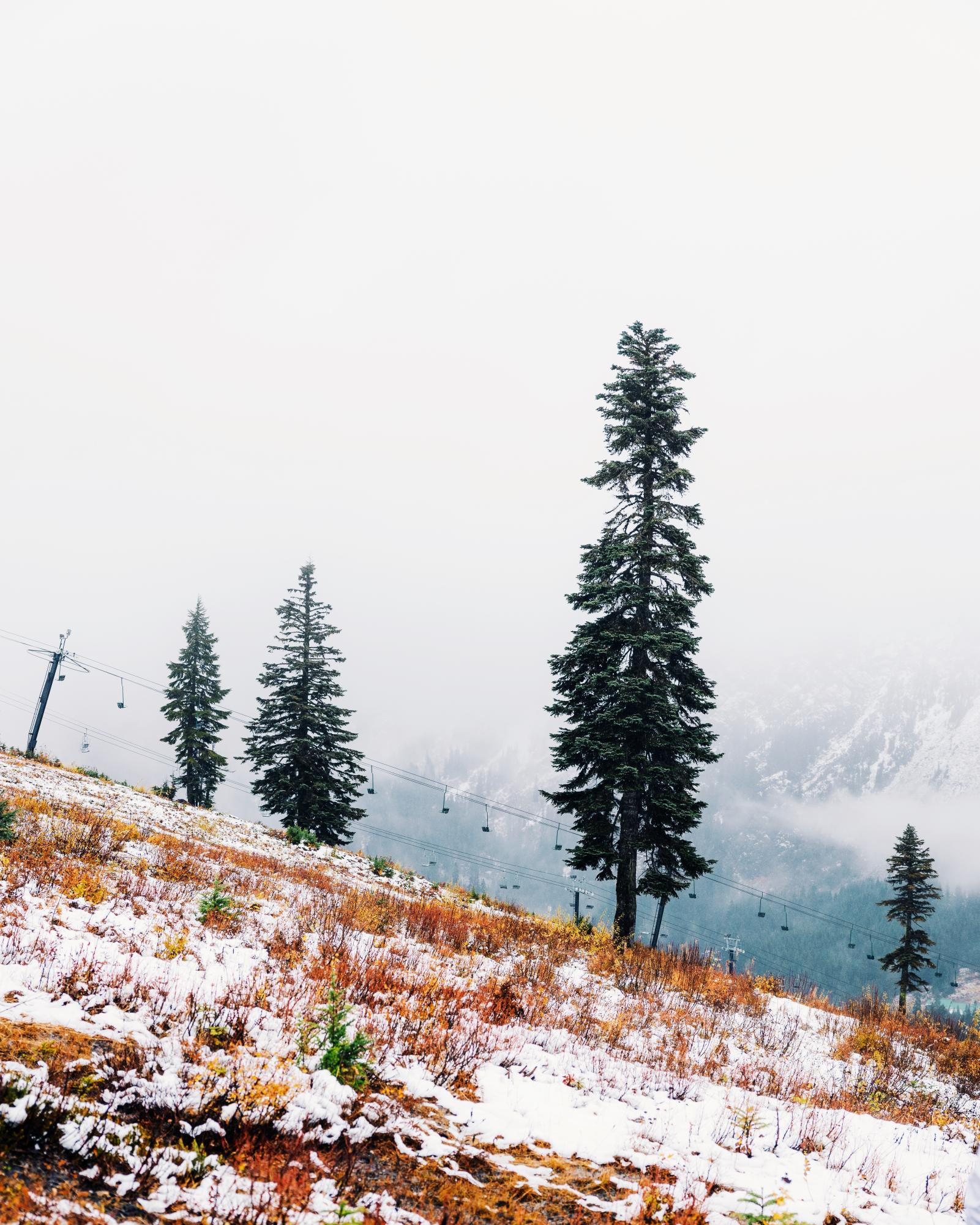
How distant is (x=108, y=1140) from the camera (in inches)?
140

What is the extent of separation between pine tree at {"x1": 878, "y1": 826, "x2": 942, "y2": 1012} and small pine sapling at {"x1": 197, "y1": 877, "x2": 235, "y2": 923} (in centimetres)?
5030

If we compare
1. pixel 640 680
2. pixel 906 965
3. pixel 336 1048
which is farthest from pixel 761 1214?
pixel 906 965

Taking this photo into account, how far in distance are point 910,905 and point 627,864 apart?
41157mm

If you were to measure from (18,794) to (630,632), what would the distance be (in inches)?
653

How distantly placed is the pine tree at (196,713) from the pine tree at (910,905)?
4810 centimetres

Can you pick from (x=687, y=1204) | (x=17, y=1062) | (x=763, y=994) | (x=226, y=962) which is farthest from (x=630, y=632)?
(x=17, y=1062)

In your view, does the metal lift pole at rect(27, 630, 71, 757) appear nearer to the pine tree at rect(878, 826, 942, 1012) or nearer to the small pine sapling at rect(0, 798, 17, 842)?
the small pine sapling at rect(0, 798, 17, 842)

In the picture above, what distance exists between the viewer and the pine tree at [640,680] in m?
18.4

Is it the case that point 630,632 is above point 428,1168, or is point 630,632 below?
above

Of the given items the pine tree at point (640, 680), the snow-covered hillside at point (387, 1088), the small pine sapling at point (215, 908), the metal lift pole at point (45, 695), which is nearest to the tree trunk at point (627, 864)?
the pine tree at point (640, 680)

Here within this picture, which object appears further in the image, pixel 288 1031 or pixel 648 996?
pixel 648 996

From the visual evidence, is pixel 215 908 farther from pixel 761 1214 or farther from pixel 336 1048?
pixel 761 1214

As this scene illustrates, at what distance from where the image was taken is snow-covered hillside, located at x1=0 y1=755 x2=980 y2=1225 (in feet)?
11.6

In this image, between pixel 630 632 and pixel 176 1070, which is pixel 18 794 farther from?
pixel 630 632
